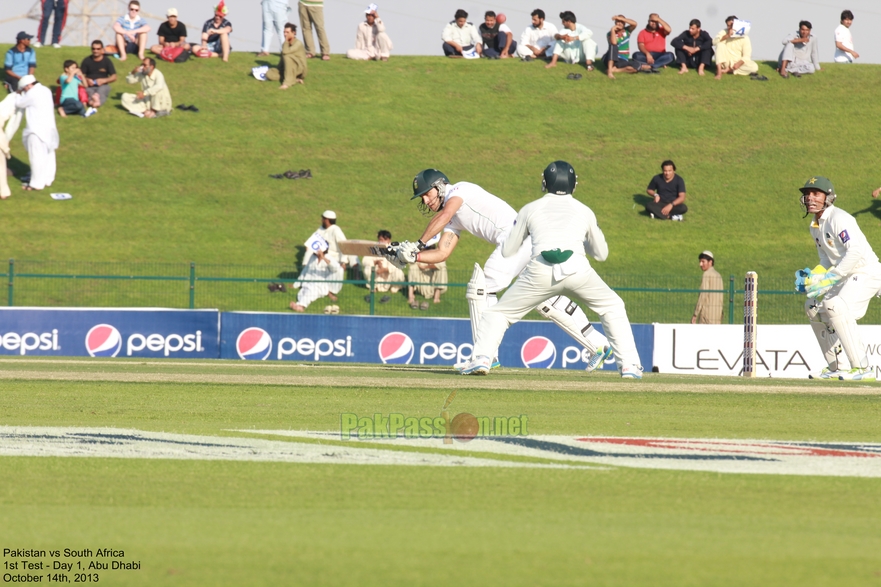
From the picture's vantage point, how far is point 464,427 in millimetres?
7445

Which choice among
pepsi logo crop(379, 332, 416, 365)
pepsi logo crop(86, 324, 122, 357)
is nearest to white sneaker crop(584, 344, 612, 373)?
pepsi logo crop(379, 332, 416, 365)

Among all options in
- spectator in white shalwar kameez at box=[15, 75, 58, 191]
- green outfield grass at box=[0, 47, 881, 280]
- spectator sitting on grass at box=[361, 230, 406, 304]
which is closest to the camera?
spectator sitting on grass at box=[361, 230, 406, 304]

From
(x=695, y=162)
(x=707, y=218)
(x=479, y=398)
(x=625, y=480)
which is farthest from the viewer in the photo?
(x=695, y=162)

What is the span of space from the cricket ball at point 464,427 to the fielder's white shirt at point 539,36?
31.9 metres

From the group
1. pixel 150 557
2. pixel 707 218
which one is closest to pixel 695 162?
pixel 707 218

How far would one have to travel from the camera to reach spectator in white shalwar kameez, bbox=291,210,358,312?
2439 centimetres

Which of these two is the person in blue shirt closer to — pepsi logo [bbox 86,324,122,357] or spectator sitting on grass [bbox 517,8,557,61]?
pepsi logo [bbox 86,324,122,357]

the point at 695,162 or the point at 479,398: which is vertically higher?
the point at 695,162

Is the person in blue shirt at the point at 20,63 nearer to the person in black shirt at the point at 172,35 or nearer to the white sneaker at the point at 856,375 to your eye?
the person in black shirt at the point at 172,35

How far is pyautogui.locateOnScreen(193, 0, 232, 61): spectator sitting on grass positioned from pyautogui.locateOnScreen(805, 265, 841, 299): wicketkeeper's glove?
27654 millimetres

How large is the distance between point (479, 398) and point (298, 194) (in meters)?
23.1

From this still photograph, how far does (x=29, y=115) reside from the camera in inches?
1149

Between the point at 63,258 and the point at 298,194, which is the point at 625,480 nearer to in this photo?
the point at 63,258

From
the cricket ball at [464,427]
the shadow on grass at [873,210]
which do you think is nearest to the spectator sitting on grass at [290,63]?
the shadow on grass at [873,210]
